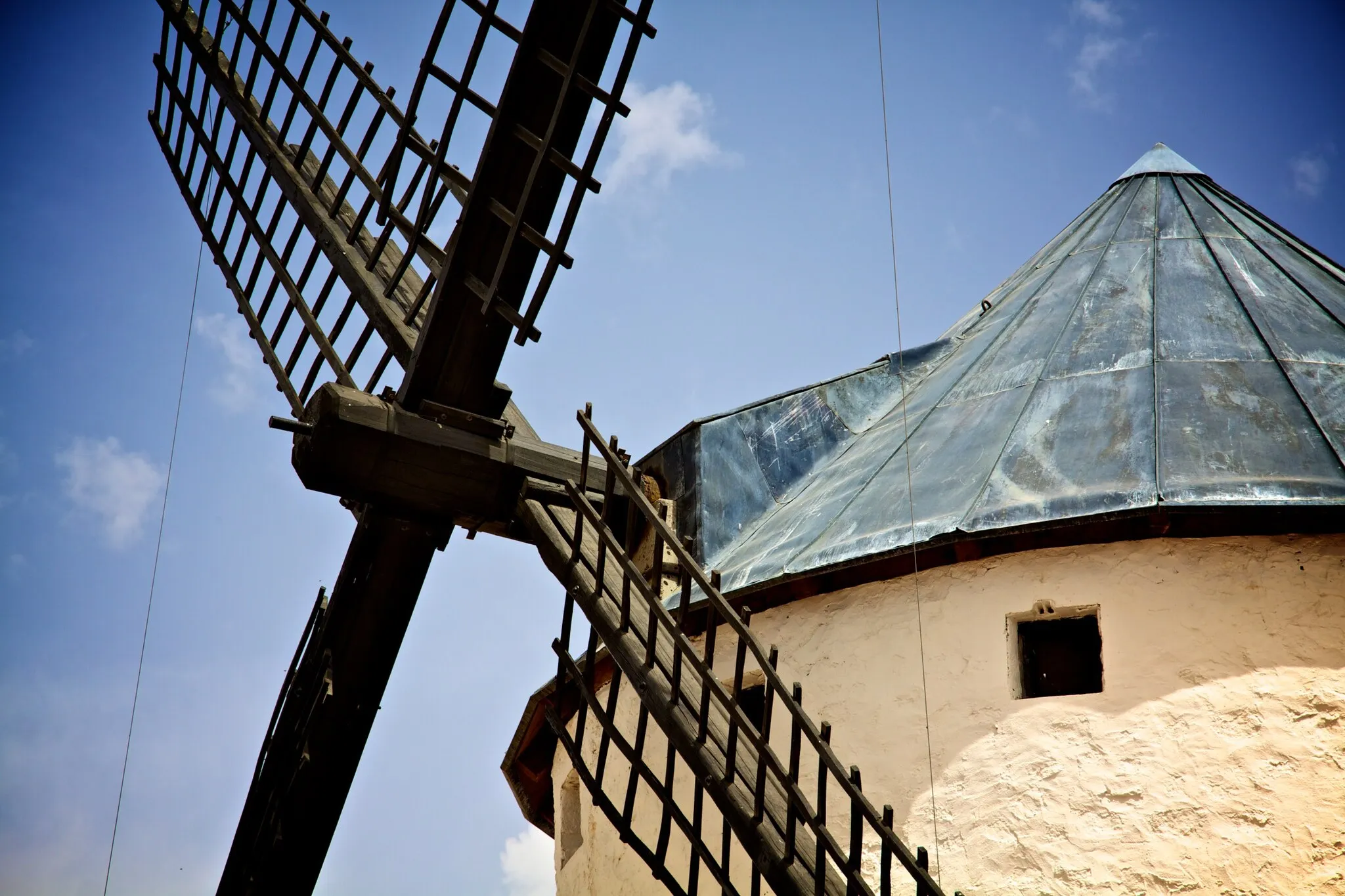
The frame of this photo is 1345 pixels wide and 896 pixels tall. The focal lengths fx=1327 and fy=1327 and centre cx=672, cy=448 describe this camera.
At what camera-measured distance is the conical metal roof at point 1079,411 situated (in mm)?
4535

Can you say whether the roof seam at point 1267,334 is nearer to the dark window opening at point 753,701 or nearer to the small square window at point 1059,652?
the small square window at point 1059,652

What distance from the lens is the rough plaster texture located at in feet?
12.9

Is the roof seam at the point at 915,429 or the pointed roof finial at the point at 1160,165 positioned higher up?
the pointed roof finial at the point at 1160,165

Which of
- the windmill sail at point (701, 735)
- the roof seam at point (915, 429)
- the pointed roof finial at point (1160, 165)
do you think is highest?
the pointed roof finial at point (1160, 165)

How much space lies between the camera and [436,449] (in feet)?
14.0

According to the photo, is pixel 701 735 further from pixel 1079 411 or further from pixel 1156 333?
pixel 1156 333

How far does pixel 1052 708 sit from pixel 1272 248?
2816 millimetres

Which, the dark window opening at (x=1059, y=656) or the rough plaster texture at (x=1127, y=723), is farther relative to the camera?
the dark window opening at (x=1059, y=656)

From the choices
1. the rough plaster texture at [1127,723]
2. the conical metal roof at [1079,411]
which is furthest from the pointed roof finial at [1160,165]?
the rough plaster texture at [1127,723]

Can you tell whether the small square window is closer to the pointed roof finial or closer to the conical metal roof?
the conical metal roof

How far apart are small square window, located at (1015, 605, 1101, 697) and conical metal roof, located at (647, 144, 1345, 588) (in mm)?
360

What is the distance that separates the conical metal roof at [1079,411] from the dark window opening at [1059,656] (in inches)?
15.3

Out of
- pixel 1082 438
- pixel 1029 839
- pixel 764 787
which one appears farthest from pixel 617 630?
pixel 1082 438

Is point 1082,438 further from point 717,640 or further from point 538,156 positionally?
point 538,156
